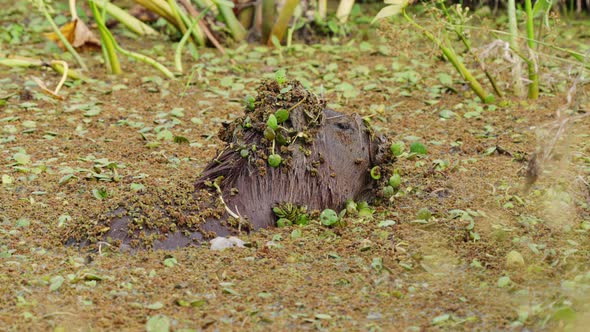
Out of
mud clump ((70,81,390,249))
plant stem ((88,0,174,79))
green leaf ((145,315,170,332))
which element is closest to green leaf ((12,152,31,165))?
mud clump ((70,81,390,249))

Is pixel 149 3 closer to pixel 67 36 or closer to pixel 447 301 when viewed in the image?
pixel 67 36

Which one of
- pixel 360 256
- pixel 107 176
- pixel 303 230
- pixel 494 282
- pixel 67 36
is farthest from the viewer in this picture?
pixel 67 36

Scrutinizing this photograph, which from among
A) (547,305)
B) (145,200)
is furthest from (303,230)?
(547,305)

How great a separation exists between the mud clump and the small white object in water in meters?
0.05

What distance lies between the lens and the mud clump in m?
3.34

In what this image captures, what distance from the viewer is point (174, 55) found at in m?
6.02

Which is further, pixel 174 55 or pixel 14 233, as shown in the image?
pixel 174 55

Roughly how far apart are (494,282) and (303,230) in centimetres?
79

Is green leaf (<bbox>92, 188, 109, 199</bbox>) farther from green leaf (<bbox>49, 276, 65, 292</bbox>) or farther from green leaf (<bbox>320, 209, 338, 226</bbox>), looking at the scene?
green leaf (<bbox>320, 209, 338, 226</bbox>)

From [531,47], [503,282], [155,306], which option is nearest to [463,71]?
[531,47]

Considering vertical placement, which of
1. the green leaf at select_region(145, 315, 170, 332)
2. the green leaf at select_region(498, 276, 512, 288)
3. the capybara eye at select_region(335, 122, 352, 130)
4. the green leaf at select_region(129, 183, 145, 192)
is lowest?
A: the green leaf at select_region(498, 276, 512, 288)

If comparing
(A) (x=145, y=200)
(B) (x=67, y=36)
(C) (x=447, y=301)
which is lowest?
(C) (x=447, y=301)

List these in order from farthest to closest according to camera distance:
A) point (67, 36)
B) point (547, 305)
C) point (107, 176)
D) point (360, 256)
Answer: point (67, 36) < point (107, 176) < point (360, 256) < point (547, 305)

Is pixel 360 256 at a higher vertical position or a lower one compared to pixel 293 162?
lower
